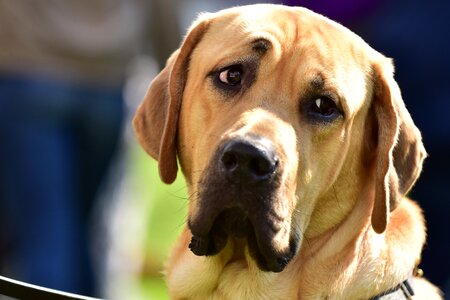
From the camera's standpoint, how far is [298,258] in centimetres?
550

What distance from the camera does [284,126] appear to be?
208 inches

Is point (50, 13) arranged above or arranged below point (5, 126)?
above

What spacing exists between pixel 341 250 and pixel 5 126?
350 cm

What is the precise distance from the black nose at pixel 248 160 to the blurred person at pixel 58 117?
11.4ft

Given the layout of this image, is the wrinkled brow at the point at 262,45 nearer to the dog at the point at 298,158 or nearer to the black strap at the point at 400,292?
the dog at the point at 298,158

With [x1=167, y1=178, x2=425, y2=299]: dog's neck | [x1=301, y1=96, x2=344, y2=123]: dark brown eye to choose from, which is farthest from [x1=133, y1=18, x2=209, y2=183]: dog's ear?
[x1=301, y1=96, x2=344, y2=123]: dark brown eye

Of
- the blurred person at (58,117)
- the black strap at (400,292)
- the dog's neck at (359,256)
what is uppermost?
the dog's neck at (359,256)

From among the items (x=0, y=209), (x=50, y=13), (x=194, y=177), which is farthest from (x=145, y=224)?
(x=194, y=177)

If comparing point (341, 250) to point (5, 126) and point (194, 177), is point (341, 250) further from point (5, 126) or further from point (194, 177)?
point (5, 126)

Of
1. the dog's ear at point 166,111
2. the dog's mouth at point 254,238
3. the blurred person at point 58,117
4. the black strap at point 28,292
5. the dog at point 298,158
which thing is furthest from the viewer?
the blurred person at point 58,117

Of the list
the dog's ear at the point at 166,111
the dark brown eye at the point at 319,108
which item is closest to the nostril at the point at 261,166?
the dark brown eye at the point at 319,108

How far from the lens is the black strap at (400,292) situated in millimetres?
5309

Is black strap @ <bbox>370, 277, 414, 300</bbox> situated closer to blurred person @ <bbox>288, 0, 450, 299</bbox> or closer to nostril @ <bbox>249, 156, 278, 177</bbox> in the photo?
nostril @ <bbox>249, 156, 278, 177</bbox>

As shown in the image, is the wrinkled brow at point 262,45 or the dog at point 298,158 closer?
the dog at point 298,158
